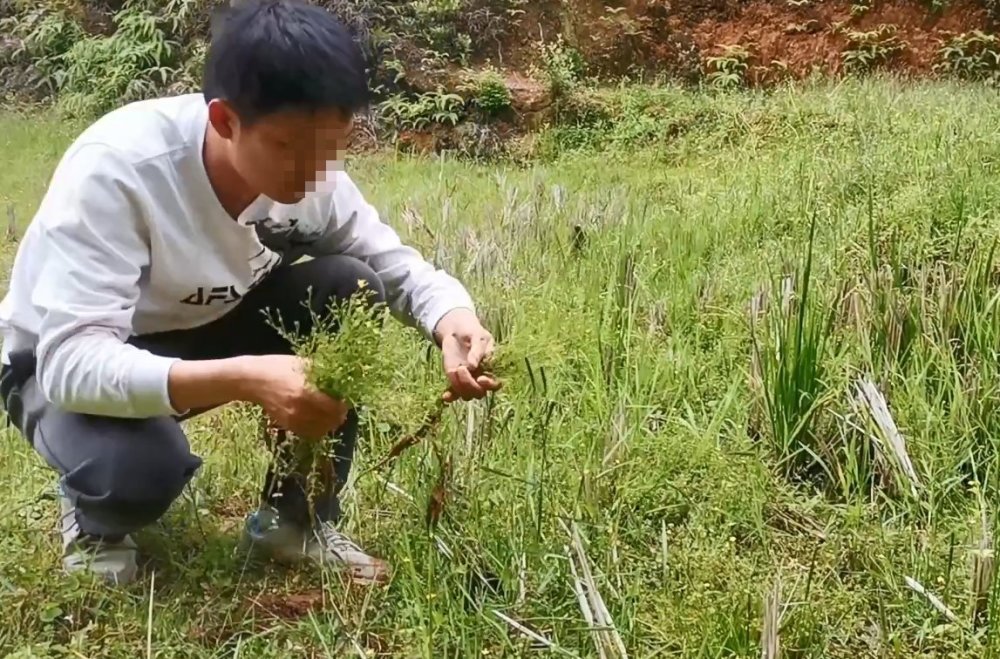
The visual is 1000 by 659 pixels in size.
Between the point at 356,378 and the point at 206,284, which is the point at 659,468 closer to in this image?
the point at 356,378

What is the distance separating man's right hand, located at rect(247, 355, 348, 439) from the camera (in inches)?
53.7

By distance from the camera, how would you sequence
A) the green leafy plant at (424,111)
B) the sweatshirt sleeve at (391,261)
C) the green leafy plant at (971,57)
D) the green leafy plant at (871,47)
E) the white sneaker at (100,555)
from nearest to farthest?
the white sneaker at (100,555) < the sweatshirt sleeve at (391,261) < the green leafy plant at (424,111) < the green leafy plant at (971,57) < the green leafy plant at (871,47)

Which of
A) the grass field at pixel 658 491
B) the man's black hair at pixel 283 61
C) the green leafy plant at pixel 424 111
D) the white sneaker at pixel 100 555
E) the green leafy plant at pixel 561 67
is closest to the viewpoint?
the man's black hair at pixel 283 61

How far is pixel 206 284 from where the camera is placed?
1643 millimetres

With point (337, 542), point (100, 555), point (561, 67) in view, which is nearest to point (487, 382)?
point (337, 542)

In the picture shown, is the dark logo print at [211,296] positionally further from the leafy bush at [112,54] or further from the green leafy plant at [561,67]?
the leafy bush at [112,54]

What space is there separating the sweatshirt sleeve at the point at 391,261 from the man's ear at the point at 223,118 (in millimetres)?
318

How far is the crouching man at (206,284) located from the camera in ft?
4.50

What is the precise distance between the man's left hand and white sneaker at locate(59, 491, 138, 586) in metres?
0.59

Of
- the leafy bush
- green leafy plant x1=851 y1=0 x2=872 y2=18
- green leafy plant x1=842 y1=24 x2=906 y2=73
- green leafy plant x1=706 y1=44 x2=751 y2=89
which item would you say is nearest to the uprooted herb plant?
the leafy bush

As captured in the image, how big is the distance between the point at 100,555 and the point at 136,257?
493mm

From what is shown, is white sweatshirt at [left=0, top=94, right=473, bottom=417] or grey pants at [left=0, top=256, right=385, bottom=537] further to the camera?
grey pants at [left=0, top=256, right=385, bottom=537]

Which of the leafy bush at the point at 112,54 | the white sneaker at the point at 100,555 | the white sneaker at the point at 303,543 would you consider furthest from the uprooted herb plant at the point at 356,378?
the leafy bush at the point at 112,54

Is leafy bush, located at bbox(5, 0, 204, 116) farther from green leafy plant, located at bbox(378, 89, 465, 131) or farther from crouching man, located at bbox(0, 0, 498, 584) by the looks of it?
crouching man, located at bbox(0, 0, 498, 584)
